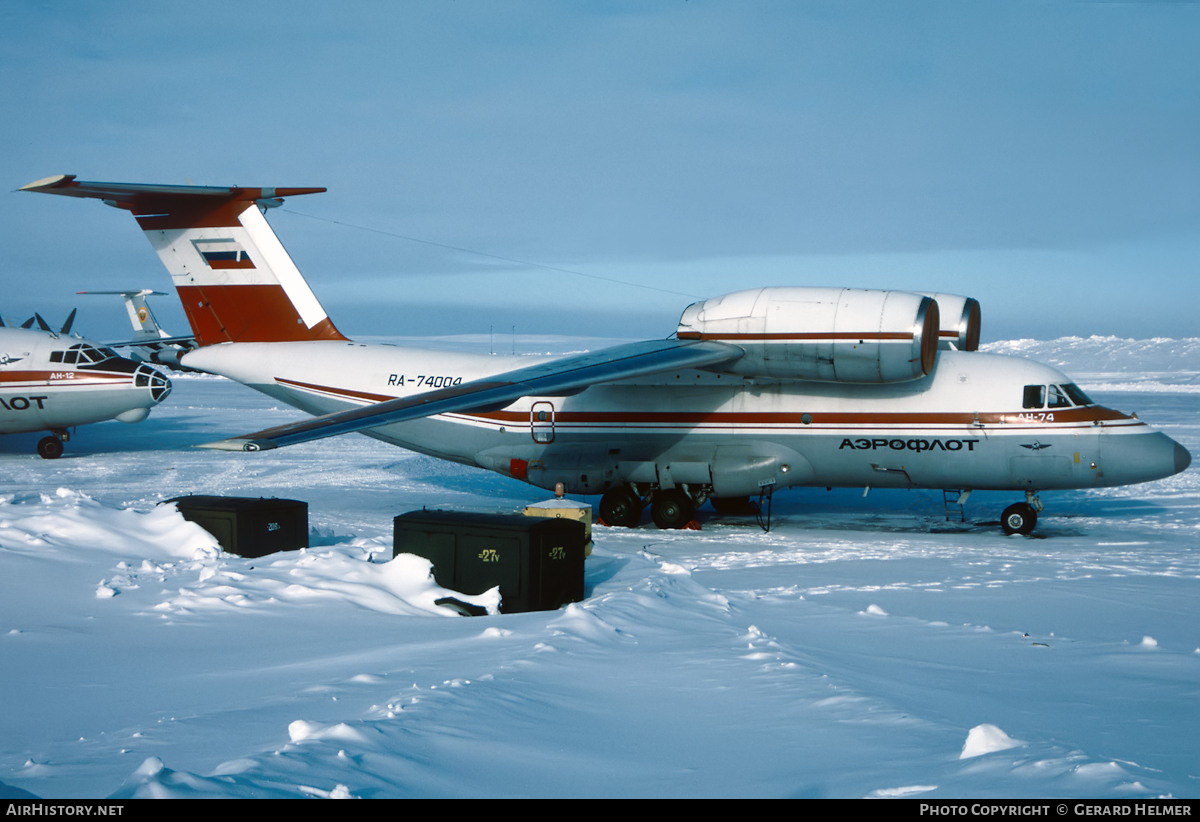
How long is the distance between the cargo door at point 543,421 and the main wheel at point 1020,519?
6.19 metres

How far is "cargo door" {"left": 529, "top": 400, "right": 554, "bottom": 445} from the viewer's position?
1355 centimetres

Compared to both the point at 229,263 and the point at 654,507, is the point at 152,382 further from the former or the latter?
the point at 654,507

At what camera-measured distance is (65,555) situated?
7.70 metres

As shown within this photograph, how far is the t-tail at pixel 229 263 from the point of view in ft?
47.0

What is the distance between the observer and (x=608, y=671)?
18.0ft

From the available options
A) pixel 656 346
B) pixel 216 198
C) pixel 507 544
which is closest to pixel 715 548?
pixel 656 346

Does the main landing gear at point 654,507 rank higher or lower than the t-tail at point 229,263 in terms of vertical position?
lower

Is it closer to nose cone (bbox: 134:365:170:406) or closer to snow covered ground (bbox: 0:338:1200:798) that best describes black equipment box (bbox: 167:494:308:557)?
snow covered ground (bbox: 0:338:1200:798)

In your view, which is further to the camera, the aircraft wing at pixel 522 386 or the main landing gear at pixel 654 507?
the main landing gear at pixel 654 507

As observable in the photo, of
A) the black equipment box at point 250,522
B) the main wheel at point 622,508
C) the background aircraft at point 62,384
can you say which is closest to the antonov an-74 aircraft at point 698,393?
the main wheel at point 622,508

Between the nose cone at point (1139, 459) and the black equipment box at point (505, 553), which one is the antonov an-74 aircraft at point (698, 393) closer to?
the nose cone at point (1139, 459)
